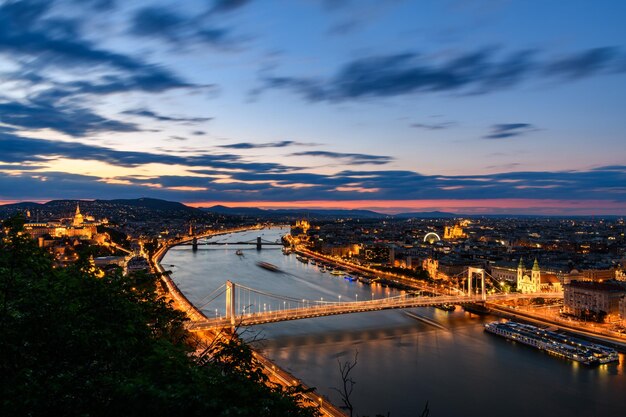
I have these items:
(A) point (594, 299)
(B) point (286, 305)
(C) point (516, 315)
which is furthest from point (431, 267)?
(B) point (286, 305)

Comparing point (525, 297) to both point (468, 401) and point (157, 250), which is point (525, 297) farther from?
point (157, 250)

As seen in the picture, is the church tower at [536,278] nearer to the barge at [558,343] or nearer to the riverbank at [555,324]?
the riverbank at [555,324]

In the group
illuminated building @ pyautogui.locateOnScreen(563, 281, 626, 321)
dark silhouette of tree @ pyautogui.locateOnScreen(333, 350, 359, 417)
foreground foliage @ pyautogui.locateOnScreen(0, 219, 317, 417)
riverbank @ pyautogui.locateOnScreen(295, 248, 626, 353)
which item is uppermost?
foreground foliage @ pyautogui.locateOnScreen(0, 219, 317, 417)

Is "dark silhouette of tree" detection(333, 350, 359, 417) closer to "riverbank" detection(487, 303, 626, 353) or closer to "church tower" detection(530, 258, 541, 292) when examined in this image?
"riverbank" detection(487, 303, 626, 353)

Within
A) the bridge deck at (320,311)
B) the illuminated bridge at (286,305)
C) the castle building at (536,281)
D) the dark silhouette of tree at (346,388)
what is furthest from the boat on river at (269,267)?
the dark silhouette of tree at (346,388)

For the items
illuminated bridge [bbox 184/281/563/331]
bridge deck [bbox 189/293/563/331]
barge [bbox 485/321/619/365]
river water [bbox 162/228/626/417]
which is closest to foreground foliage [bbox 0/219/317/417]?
river water [bbox 162/228/626/417]

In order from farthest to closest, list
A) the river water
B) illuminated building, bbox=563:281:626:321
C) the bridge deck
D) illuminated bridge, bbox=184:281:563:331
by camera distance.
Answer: illuminated building, bbox=563:281:626:321 < illuminated bridge, bbox=184:281:563:331 < the bridge deck < the river water

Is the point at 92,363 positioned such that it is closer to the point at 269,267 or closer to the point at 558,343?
the point at 558,343

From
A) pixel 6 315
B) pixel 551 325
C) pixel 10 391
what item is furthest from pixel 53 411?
pixel 551 325
